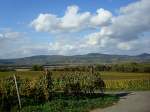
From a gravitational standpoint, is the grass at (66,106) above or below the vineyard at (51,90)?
below

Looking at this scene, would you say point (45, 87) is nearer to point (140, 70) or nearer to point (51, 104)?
point (51, 104)

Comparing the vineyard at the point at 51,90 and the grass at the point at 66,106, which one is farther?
the vineyard at the point at 51,90

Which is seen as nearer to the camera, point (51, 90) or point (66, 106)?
point (66, 106)

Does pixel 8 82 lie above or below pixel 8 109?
above

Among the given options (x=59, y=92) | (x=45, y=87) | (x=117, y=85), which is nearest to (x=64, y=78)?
(x=59, y=92)

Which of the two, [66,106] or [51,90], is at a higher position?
[51,90]

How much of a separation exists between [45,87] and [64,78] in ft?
19.1

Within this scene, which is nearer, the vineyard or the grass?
the grass

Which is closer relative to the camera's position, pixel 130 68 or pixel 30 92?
pixel 30 92

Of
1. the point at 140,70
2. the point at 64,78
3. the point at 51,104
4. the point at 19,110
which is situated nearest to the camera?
the point at 19,110

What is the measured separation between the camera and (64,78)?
3934cm

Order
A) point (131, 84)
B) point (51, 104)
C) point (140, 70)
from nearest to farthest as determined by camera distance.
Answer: point (51, 104), point (131, 84), point (140, 70)

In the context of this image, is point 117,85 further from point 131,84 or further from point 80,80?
point 80,80

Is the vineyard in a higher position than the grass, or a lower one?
higher
